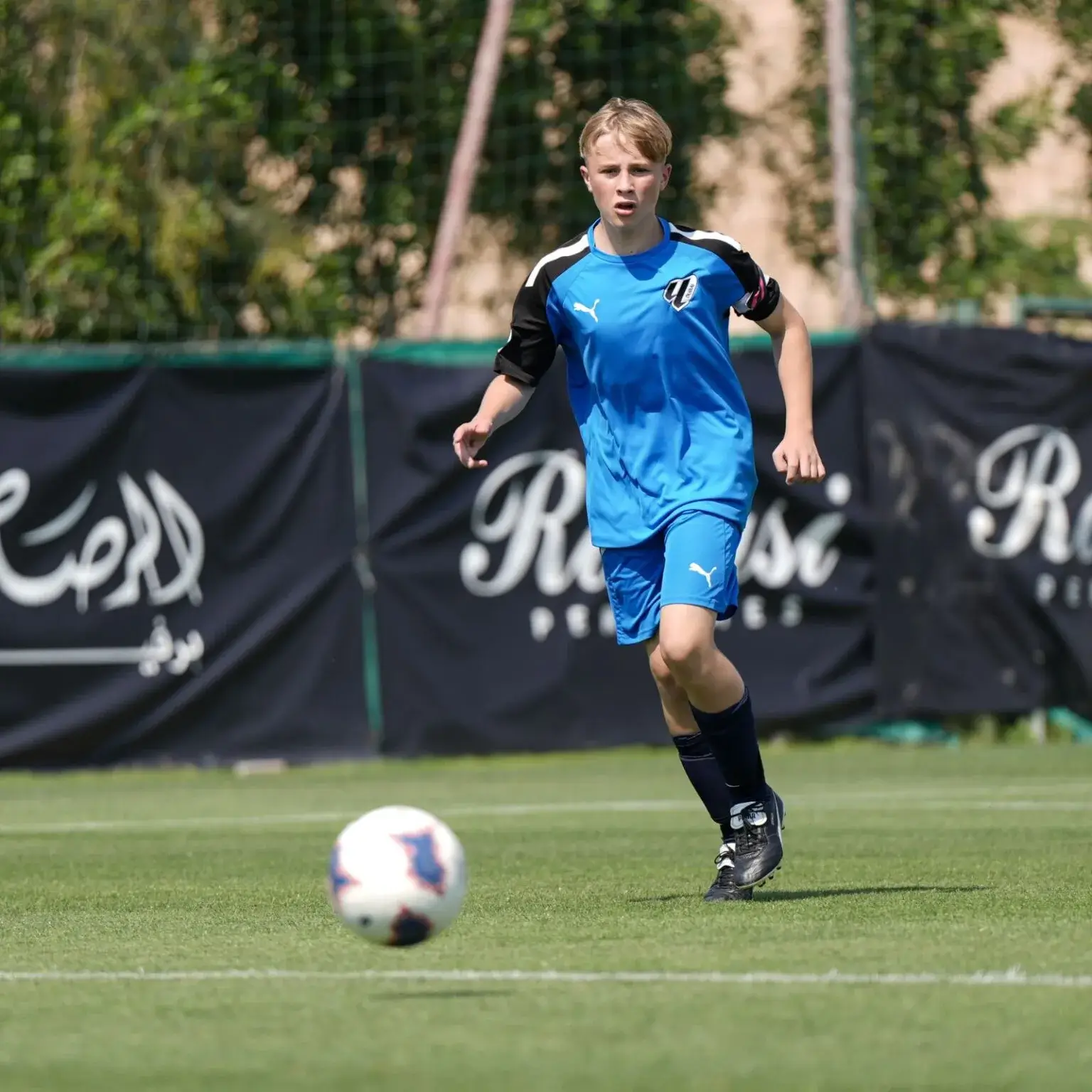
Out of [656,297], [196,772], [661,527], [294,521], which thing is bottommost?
[196,772]

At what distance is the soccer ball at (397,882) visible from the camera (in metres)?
4.81

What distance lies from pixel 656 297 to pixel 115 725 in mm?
6751

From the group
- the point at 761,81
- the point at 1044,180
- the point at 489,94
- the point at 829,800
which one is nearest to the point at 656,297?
the point at 829,800

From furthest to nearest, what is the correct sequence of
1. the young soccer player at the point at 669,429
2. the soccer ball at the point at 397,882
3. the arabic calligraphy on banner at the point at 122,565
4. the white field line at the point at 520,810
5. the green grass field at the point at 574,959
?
the arabic calligraphy on banner at the point at 122,565 < the white field line at the point at 520,810 < the young soccer player at the point at 669,429 < the soccer ball at the point at 397,882 < the green grass field at the point at 574,959

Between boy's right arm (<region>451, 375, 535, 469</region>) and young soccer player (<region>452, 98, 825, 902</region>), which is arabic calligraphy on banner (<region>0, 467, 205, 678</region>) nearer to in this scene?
boy's right arm (<region>451, 375, 535, 469</region>)

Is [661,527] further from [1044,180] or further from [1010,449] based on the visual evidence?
[1044,180]

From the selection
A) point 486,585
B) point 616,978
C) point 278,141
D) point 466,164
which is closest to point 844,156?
point 466,164

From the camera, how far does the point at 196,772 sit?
42.1 feet

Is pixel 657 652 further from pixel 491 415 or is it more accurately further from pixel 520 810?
pixel 520 810

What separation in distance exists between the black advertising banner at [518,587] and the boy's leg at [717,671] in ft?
21.1

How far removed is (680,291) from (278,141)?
12.1m

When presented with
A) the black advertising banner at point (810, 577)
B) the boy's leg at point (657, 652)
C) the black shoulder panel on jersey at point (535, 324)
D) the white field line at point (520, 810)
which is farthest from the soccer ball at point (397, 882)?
the black advertising banner at point (810, 577)

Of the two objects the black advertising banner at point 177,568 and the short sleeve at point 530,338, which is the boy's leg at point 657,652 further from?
the black advertising banner at point 177,568

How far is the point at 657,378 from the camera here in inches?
257
